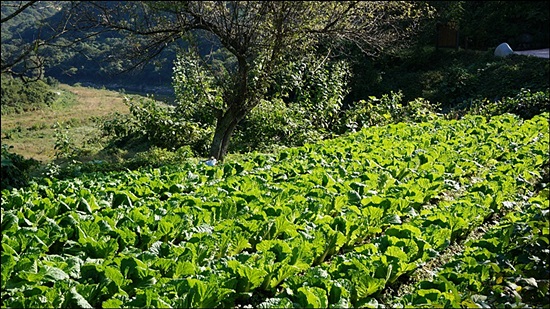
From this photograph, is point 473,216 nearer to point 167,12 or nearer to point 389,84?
point 167,12

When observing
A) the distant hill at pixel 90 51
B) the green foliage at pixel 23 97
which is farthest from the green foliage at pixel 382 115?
the green foliage at pixel 23 97

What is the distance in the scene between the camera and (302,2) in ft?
28.5

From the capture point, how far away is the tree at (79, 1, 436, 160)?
863 cm

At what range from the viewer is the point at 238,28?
28.7 feet

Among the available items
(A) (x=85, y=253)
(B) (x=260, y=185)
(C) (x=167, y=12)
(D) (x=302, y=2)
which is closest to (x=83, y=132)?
(C) (x=167, y=12)

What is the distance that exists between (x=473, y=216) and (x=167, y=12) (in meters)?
5.99

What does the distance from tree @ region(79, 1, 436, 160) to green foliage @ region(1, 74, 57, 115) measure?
17.6 meters

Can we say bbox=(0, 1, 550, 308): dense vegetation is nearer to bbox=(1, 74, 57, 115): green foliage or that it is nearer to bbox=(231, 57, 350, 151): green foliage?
bbox=(231, 57, 350, 151): green foliage

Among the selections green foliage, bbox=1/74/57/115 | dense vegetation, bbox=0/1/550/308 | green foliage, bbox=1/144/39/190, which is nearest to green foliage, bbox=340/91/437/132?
dense vegetation, bbox=0/1/550/308

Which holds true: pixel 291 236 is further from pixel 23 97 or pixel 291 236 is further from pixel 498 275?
pixel 23 97

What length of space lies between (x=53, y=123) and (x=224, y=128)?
1403 centimetres

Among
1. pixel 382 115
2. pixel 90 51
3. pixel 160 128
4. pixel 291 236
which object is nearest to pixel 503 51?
pixel 382 115

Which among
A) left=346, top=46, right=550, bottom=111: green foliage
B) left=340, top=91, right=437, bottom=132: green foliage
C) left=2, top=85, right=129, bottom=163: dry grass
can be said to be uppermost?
left=346, top=46, right=550, bottom=111: green foliage

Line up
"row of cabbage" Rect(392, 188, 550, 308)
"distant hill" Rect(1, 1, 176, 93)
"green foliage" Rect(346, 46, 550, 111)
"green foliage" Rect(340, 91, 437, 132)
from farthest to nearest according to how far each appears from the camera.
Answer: "green foliage" Rect(346, 46, 550, 111)
"green foliage" Rect(340, 91, 437, 132)
"distant hill" Rect(1, 1, 176, 93)
"row of cabbage" Rect(392, 188, 550, 308)
